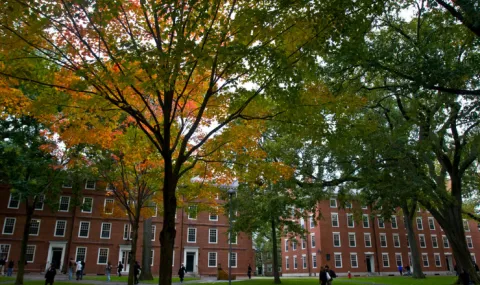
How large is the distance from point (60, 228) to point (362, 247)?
1645 inches

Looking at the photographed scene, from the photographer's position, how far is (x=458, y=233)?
18812 mm

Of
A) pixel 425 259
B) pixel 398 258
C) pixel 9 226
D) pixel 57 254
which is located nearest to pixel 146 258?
pixel 57 254

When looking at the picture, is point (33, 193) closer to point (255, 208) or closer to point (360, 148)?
point (255, 208)

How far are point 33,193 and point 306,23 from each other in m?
23.0

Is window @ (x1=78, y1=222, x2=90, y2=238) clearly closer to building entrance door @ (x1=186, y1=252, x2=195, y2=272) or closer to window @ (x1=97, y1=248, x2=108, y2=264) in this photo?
window @ (x1=97, y1=248, x2=108, y2=264)

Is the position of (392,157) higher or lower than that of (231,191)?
higher

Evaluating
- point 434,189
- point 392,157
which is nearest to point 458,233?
point 434,189

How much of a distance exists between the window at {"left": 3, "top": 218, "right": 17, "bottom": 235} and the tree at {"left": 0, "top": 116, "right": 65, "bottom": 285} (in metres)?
14.8

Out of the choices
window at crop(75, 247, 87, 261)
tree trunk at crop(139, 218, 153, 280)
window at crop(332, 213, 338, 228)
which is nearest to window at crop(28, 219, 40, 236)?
window at crop(75, 247, 87, 261)

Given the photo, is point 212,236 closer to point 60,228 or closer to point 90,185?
point 90,185

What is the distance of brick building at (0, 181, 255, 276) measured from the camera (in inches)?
1443

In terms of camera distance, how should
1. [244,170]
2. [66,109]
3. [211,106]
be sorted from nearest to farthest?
[66,109] → [211,106] → [244,170]

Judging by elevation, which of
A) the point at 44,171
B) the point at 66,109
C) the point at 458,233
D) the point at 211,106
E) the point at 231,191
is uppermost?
the point at 44,171

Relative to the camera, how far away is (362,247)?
2030 inches
